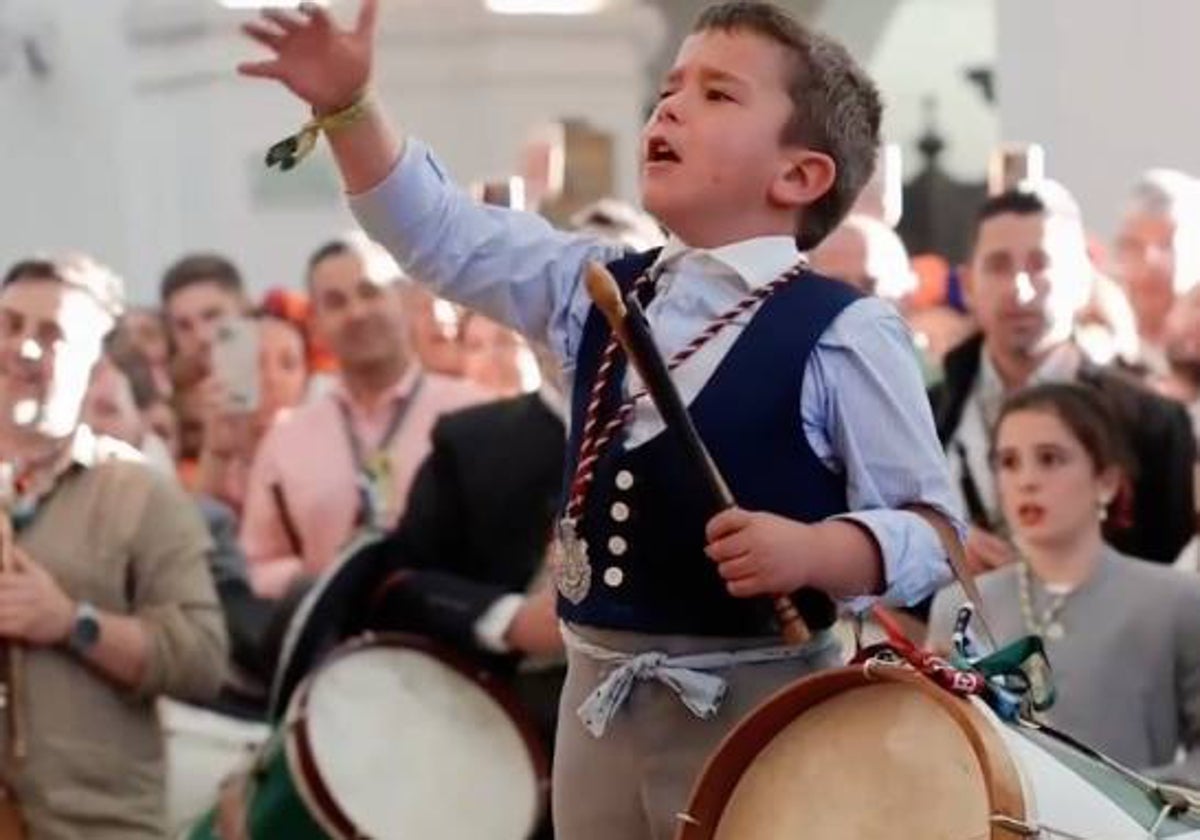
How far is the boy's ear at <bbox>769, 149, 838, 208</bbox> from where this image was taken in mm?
4297

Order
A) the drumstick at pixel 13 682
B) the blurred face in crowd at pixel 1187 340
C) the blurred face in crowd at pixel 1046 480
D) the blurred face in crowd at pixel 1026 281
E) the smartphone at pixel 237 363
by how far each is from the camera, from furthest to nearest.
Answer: the smartphone at pixel 237 363 < the blurred face in crowd at pixel 1187 340 < the blurred face in crowd at pixel 1026 281 < the drumstick at pixel 13 682 < the blurred face in crowd at pixel 1046 480

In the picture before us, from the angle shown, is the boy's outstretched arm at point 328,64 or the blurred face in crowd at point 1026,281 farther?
the blurred face in crowd at point 1026,281

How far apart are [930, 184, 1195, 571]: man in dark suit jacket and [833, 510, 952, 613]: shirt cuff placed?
221cm

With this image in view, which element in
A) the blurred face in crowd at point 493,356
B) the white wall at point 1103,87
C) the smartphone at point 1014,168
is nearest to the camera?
the smartphone at point 1014,168

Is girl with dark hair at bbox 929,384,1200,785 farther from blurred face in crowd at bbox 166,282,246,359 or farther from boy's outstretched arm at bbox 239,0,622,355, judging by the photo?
blurred face in crowd at bbox 166,282,246,359

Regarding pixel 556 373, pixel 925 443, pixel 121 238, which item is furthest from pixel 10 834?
pixel 121 238

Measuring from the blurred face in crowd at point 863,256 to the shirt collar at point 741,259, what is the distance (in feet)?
10.8

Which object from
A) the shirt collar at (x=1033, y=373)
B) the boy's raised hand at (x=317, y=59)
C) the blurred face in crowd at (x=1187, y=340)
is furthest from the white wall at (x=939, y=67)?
the boy's raised hand at (x=317, y=59)

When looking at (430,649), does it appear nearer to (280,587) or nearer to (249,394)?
(280,587)

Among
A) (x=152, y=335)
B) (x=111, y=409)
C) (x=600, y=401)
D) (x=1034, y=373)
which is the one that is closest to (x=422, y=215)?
(x=600, y=401)

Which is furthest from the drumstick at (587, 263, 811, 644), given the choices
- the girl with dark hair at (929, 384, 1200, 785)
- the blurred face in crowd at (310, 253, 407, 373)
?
the blurred face in crowd at (310, 253, 407, 373)

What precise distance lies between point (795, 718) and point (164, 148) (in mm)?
13336

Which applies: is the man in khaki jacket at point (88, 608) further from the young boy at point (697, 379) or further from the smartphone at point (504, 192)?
the young boy at point (697, 379)

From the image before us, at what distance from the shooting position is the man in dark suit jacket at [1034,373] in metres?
6.52
